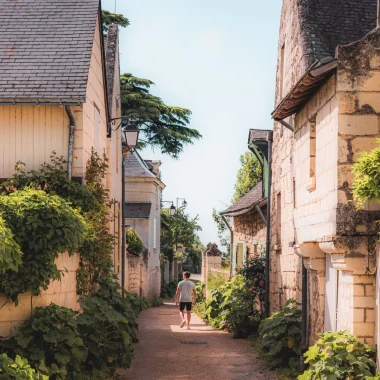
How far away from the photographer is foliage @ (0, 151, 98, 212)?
12969mm

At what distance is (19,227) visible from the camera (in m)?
9.48

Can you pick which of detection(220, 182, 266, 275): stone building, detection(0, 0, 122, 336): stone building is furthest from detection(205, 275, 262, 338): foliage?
detection(0, 0, 122, 336): stone building

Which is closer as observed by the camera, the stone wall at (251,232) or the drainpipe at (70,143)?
the drainpipe at (70,143)

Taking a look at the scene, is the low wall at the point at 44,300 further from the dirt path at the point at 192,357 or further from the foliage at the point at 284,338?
the foliage at the point at 284,338

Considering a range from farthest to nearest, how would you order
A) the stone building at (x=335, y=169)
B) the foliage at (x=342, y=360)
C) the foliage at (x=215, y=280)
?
the foliage at (x=215, y=280) → the stone building at (x=335, y=169) → the foliage at (x=342, y=360)

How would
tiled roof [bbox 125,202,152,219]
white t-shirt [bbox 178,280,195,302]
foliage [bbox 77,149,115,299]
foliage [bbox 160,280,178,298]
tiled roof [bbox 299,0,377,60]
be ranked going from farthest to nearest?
foliage [bbox 160,280,178,298] < tiled roof [bbox 125,202,152,219] < white t-shirt [bbox 178,280,195,302] < tiled roof [bbox 299,0,377,60] < foliage [bbox 77,149,115,299]

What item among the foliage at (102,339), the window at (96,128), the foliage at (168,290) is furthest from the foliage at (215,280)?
the foliage at (102,339)

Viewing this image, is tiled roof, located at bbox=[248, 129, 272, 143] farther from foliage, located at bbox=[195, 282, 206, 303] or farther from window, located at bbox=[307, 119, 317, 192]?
foliage, located at bbox=[195, 282, 206, 303]

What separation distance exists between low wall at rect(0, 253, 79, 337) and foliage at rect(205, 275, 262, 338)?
724cm

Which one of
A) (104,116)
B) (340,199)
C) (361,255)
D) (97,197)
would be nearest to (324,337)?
(361,255)

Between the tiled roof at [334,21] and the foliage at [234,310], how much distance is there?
7367 millimetres

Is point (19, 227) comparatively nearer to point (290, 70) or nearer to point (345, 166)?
point (345, 166)

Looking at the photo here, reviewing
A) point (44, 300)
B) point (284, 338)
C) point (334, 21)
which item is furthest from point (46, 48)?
point (284, 338)

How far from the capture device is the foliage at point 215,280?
25913 mm
